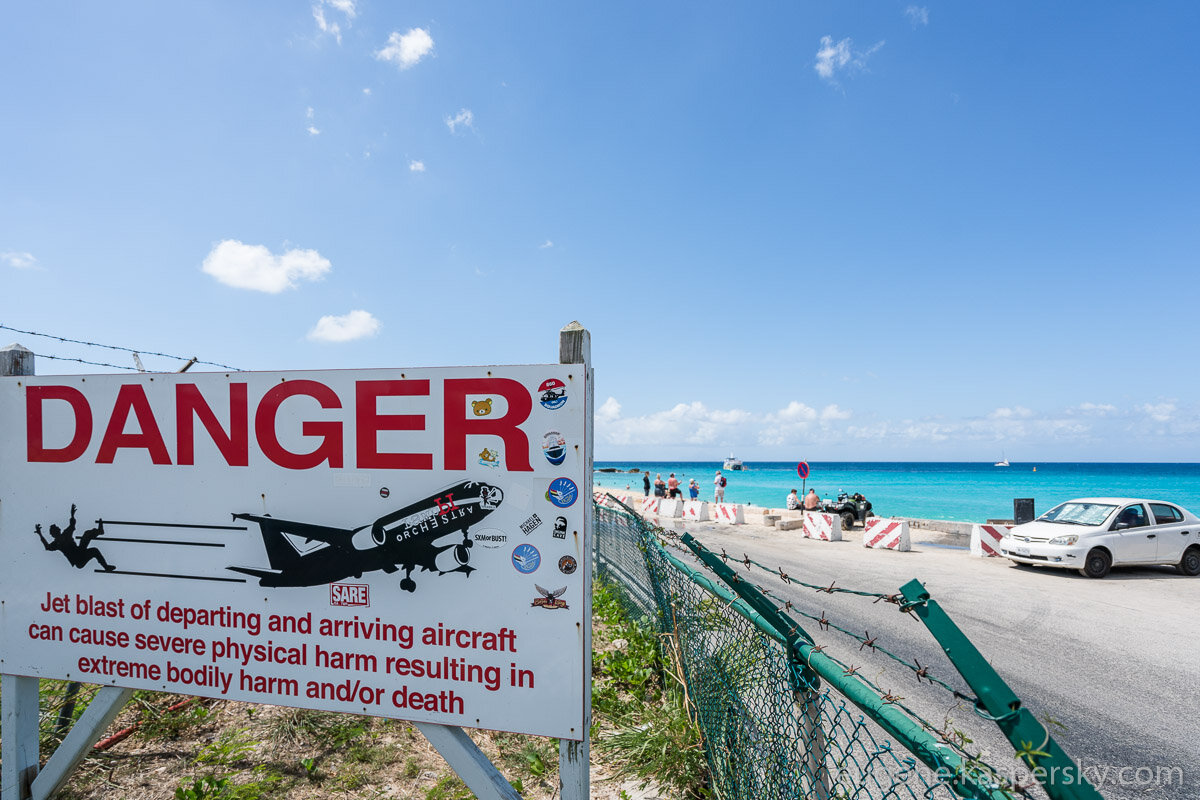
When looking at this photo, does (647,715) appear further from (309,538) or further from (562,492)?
(309,538)

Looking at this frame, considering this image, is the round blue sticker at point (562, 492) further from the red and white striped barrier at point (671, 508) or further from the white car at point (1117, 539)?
the red and white striped barrier at point (671, 508)

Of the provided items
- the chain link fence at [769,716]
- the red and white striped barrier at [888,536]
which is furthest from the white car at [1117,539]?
the chain link fence at [769,716]

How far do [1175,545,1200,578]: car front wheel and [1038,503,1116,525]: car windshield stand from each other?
1980 mm

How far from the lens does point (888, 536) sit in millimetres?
16047

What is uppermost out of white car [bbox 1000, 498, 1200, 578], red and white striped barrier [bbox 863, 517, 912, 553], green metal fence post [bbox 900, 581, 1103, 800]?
green metal fence post [bbox 900, 581, 1103, 800]

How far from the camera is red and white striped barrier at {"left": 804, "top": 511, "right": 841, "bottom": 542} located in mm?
18000

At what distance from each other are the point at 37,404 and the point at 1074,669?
9.80 meters

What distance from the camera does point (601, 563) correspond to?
857 cm

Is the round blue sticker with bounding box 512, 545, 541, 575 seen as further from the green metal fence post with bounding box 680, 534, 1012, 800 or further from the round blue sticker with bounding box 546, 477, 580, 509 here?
the green metal fence post with bounding box 680, 534, 1012, 800

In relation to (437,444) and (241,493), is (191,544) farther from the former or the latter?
(437,444)

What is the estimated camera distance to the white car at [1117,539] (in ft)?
38.3

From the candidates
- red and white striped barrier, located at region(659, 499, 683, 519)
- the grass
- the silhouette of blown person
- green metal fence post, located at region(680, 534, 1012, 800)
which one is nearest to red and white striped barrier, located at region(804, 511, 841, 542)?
red and white striped barrier, located at region(659, 499, 683, 519)

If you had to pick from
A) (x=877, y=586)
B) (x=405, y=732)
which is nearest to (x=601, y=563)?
(x=405, y=732)

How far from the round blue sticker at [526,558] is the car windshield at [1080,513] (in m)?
14.2
